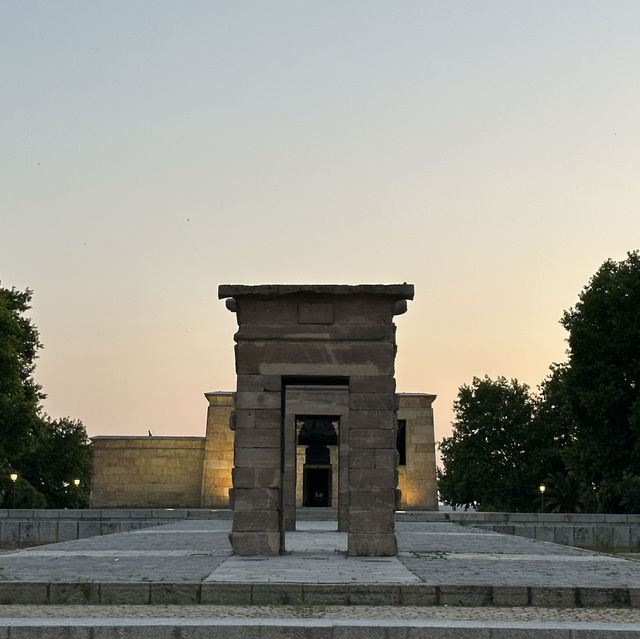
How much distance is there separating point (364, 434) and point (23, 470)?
56.8 metres

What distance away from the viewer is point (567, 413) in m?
38.8

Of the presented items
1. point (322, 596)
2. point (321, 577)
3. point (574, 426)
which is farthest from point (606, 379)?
point (322, 596)

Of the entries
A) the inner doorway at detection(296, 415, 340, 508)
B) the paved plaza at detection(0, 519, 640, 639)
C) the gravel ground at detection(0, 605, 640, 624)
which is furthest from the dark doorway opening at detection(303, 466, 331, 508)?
the gravel ground at detection(0, 605, 640, 624)

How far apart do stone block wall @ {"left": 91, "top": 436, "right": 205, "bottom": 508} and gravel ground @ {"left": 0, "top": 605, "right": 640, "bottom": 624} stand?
36.5m

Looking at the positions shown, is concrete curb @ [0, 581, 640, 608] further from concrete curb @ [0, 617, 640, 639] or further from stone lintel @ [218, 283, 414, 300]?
stone lintel @ [218, 283, 414, 300]

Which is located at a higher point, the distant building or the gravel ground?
the distant building

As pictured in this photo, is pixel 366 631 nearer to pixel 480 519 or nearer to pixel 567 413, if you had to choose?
pixel 480 519

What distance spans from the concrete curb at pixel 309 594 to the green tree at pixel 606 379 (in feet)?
83.2

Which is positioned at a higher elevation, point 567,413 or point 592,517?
point 567,413

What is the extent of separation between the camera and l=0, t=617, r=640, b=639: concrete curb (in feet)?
28.8

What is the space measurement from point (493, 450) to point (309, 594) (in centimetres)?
5689

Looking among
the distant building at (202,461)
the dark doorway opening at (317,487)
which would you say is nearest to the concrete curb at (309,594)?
the distant building at (202,461)

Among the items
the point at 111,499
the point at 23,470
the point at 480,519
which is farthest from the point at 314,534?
the point at 23,470

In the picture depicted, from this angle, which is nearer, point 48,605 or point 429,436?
point 48,605
